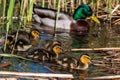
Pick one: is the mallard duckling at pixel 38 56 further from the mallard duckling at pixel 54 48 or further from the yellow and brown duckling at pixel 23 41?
the yellow and brown duckling at pixel 23 41

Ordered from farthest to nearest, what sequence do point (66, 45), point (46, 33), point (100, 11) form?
point (100, 11) → point (46, 33) → point (66, 45)

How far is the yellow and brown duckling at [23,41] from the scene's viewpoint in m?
6.19

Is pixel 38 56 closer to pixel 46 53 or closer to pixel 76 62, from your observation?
pixel 46 53

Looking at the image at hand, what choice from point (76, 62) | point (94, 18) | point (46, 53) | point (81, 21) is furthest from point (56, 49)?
point (81, 21)

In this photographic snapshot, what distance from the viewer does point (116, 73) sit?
5215mm

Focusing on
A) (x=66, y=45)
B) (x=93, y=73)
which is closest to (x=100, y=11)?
(x=66, y=45)

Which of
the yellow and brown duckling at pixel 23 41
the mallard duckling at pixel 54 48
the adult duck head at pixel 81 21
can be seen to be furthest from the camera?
the adult duck head at pixel 81 21

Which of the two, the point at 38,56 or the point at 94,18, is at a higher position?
the point at 94,18

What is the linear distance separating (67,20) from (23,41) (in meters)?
2.53

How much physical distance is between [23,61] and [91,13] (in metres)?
3.33

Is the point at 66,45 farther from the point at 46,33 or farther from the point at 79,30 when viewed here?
the point at 79,30

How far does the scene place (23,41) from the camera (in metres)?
6.36

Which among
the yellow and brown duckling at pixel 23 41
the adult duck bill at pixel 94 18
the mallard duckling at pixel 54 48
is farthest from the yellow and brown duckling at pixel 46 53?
the adult duck bill at pixel 94 18

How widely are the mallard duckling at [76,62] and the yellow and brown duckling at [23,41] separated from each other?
0.75 metres
